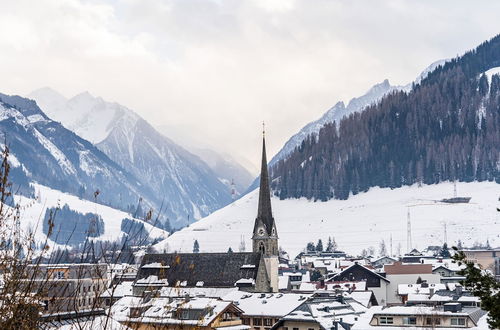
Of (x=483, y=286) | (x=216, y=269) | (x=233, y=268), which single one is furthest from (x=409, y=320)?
(x=216, y=269)

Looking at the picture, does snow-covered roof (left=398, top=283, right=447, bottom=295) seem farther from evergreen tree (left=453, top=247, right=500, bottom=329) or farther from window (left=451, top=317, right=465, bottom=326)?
evergreen tree (left=453, top=247, right=500, bottom=329)

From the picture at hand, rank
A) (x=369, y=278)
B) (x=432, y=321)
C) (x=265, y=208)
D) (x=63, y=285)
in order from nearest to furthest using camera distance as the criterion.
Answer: (x=63, y=285), (x=432, y=321), (x=265, y=208), (x=369, y=278)

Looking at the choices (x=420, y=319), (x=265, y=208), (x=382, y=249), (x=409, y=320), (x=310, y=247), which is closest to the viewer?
(x=420, y=319)

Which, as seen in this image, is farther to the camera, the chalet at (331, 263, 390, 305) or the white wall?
the white wall

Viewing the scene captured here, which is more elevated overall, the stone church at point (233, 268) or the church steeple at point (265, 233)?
the church steeple at point (265, 233)

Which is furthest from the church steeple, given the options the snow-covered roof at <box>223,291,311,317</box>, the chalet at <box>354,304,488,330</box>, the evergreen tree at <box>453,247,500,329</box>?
the evergreen tree at <box>453,247,500,329</box>

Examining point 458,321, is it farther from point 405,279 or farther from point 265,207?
point 405,279

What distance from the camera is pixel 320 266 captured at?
145125 mm

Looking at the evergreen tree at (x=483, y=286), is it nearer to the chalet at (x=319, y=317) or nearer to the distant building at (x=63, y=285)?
the distant building at (x=63, y=285)

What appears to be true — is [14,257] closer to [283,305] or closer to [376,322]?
[376,322]

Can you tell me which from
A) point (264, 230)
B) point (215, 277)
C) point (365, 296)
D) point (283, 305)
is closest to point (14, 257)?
point (283, 305)

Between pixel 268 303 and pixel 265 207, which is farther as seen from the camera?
pixel 265 207

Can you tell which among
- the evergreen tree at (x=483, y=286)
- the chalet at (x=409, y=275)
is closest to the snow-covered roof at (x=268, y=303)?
the chalet at (x=409, y=275)

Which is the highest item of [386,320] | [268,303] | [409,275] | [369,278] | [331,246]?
[331,246]
